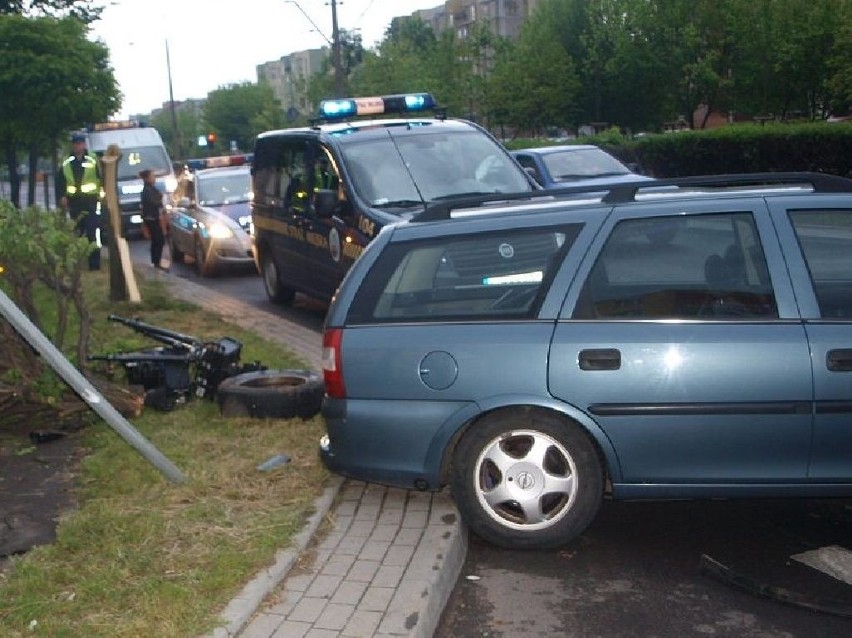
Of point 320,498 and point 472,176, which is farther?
point 472,176

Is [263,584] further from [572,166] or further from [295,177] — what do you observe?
[572,166]

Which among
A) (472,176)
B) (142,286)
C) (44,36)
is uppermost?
(44,36)

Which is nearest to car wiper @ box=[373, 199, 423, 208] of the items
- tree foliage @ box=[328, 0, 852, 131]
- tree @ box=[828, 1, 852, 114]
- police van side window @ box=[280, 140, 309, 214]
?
police van side window @ box=[280, 140, 309, 214]

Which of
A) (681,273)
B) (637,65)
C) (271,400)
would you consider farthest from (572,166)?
(637,65)

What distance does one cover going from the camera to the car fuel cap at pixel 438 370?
568 centimetres

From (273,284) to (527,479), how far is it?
9522mm

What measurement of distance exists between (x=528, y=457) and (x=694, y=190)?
5.20 ft

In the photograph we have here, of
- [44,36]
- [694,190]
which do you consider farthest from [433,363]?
[44,36]

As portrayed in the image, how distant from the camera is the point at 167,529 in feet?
18.6


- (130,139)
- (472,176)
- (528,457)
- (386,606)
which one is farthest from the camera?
(130,139)

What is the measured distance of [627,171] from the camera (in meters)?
18.9

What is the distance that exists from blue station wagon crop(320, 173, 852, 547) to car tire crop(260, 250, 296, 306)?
28.5 feet

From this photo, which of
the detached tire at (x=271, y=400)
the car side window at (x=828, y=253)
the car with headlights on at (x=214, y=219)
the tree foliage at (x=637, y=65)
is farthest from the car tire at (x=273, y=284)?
the tree foliage at (x=637, y=65)

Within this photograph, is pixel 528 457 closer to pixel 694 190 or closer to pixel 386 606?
pixel 386 606
